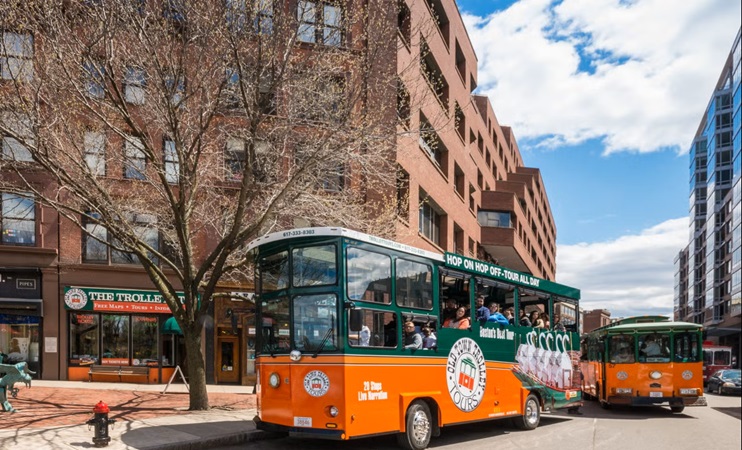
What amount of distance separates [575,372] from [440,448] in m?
6.69

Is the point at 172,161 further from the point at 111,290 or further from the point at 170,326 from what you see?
the point at 111,290

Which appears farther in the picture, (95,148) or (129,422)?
(95,148)

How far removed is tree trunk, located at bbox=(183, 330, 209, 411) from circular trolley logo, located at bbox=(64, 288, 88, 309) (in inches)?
455

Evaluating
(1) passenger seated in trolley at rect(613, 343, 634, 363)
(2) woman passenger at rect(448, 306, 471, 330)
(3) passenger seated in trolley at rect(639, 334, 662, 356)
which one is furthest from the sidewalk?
(3) passenger seated in trolley at rect(639, 334, 662, 356)

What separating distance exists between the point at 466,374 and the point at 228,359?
1587 cm

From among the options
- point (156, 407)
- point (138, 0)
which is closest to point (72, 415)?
point (156, 407)

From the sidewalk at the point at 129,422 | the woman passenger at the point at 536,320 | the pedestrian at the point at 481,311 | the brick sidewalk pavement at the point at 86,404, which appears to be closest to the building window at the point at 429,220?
the brick sidewalk pavement at the point at 86,404

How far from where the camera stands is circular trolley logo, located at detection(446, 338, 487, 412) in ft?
36.9

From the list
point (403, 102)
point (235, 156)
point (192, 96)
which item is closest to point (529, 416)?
point (403, 102)

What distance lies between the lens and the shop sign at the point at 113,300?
2377cm

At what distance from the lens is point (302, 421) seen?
9.48 meters

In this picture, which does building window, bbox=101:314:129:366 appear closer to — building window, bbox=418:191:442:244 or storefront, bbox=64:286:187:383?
storefront, bbox=64:286:187:383

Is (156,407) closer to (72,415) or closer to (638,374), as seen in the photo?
(72,415)

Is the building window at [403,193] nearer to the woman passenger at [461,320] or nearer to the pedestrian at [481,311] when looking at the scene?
the pedestrian at [481,311]
